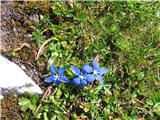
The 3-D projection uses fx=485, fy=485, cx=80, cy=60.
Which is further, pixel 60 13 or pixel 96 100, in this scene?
pixel 60 13

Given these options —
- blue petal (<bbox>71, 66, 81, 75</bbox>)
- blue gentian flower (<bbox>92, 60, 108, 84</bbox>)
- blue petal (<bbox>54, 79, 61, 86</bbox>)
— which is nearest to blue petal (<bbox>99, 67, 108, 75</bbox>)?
blue gentian flower (<bbox>92, 60, 108, 84</bbox>)

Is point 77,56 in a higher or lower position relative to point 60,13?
lower

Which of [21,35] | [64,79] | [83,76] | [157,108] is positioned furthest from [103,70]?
[21,35]

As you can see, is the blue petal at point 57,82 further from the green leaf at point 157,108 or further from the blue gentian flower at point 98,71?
the green leaf at point 157,108

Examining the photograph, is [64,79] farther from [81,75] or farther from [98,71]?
[98,71]

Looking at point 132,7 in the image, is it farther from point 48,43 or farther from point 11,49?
point 11,49

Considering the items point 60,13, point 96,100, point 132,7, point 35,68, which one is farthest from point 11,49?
point 132,7
